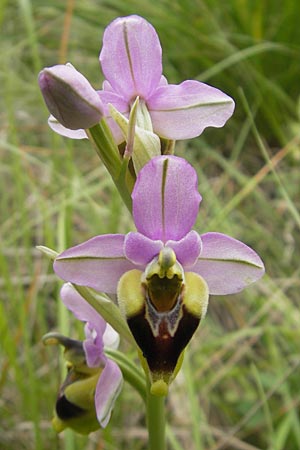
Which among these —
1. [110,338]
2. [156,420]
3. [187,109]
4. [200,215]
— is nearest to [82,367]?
[110,338]

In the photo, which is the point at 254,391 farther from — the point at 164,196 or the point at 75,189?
the point at 164,196

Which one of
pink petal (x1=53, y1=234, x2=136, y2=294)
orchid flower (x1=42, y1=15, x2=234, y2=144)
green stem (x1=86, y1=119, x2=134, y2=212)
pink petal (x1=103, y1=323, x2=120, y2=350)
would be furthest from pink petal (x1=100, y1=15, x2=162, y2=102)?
pink petal (x1=103, y1=323, x2=120, y2=350)

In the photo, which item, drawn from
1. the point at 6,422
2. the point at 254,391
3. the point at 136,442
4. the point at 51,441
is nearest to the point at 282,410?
the point at 254,391

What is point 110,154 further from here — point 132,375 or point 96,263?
point 132,375

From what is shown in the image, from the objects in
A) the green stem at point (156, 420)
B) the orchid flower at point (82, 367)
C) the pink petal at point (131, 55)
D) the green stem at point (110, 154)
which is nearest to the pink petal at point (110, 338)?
the orchid flower at point (82, 367)

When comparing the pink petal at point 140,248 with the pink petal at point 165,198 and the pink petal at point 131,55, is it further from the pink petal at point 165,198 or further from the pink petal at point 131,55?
the pink petal at point 131,55
